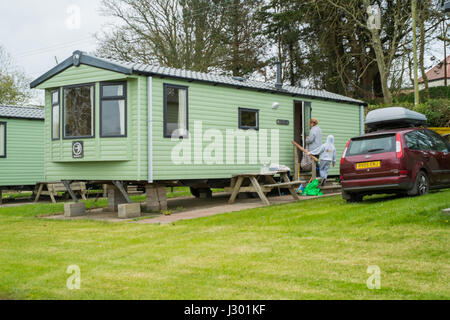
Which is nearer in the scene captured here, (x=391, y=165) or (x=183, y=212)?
(x=391, y=165)

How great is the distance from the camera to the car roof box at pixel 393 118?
13203mm

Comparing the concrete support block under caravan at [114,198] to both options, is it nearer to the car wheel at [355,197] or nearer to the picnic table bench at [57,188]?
the picnic table bench at [57,188]

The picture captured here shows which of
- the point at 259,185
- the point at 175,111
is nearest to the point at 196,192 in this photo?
the point at 259,185

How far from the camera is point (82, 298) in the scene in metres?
4.29

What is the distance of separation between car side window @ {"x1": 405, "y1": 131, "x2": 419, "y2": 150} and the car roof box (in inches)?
132

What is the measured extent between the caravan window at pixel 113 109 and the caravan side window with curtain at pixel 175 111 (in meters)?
0.95

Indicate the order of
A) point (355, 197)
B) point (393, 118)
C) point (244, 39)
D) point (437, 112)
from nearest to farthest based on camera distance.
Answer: point (355, 197) < point (393, 118) < point (437, 112) < point (244, 39)

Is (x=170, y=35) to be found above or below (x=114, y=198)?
above

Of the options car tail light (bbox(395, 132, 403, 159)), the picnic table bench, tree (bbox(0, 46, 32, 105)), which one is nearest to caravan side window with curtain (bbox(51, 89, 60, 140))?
the picnic table bench

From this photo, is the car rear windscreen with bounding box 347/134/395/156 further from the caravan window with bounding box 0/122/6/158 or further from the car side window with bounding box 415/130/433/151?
the caravan window with bounding box 0/122/6/158

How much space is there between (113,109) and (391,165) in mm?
6102

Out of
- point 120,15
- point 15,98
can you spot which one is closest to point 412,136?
point 120,15

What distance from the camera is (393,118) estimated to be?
13.2 m

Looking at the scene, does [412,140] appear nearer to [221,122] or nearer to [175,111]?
[221,122]
